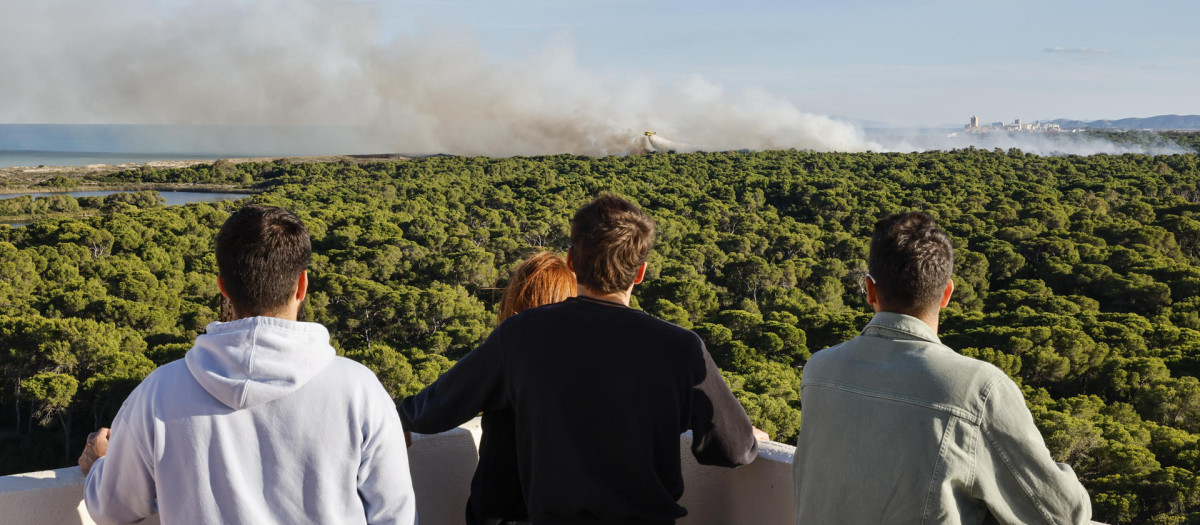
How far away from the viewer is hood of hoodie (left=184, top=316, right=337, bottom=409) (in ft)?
5.12

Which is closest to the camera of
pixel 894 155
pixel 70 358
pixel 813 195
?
pixel 70 358

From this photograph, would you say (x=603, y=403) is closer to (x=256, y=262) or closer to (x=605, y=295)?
(x=605, y=295)

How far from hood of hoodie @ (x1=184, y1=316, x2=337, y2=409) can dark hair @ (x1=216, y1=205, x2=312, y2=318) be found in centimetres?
5

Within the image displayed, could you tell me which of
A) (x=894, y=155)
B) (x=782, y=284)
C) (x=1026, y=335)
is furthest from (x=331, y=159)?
(x=1026, y=335)

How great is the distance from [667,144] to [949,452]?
68755 millimetres

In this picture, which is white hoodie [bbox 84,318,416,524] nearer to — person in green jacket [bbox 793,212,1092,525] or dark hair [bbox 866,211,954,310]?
person in green jacket [bbox 793,212,1092,525]

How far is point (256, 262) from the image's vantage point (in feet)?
5.30

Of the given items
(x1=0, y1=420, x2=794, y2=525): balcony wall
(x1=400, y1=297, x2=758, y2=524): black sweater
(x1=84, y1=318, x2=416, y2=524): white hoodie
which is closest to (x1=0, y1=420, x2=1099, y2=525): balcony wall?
(x1=0, y1=420, x2=794, y2=525): balcony wall

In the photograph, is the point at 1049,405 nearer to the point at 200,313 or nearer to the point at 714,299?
the point at 714,299

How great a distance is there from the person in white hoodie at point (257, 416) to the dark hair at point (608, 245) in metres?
0.53

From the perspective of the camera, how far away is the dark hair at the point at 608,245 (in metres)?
1.89

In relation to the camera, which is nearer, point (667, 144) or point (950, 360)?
point (950, 360)

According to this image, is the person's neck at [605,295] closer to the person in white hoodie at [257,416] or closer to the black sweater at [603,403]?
the black sweater at [603,403]

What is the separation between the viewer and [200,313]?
1806cm
